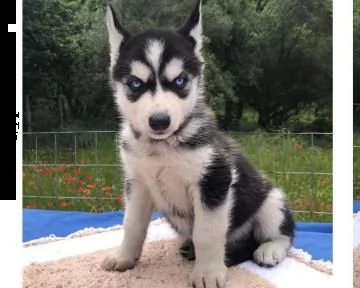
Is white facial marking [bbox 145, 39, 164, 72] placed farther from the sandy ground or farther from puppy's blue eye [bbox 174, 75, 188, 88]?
the sandy ground

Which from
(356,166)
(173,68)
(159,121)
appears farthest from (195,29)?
(356,166)

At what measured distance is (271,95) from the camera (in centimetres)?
129

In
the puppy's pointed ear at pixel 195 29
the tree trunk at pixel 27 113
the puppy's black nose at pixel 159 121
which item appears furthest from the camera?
the tree trunk at pixel 27 113

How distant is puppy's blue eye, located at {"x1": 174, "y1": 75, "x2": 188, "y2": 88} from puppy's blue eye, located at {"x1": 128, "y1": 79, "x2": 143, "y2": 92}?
0.25 feet

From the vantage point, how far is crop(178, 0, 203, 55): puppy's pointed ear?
1213 millimetres

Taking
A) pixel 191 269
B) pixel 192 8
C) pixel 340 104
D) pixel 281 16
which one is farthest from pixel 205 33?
pixel 191 269

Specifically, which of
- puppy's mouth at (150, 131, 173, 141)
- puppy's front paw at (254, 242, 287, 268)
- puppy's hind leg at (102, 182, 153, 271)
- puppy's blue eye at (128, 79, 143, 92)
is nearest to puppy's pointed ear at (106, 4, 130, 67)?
puppy's blue eye at (128, 79, 143, 92)

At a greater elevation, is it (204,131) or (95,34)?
(95,34)

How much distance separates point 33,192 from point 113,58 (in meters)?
0.41

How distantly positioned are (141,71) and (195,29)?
177 mm

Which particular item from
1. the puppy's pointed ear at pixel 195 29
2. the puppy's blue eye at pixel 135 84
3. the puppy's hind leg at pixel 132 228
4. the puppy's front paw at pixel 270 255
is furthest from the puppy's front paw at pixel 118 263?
the puppy's pointed ear at pixel 195 29

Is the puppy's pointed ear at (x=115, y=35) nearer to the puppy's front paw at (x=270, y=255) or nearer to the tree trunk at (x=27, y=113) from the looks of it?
the tree trunk at (x=27, y=113)

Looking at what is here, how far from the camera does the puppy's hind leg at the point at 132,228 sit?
128 centimetres

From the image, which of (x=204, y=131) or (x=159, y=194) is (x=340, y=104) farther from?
(x=159, y=194)
